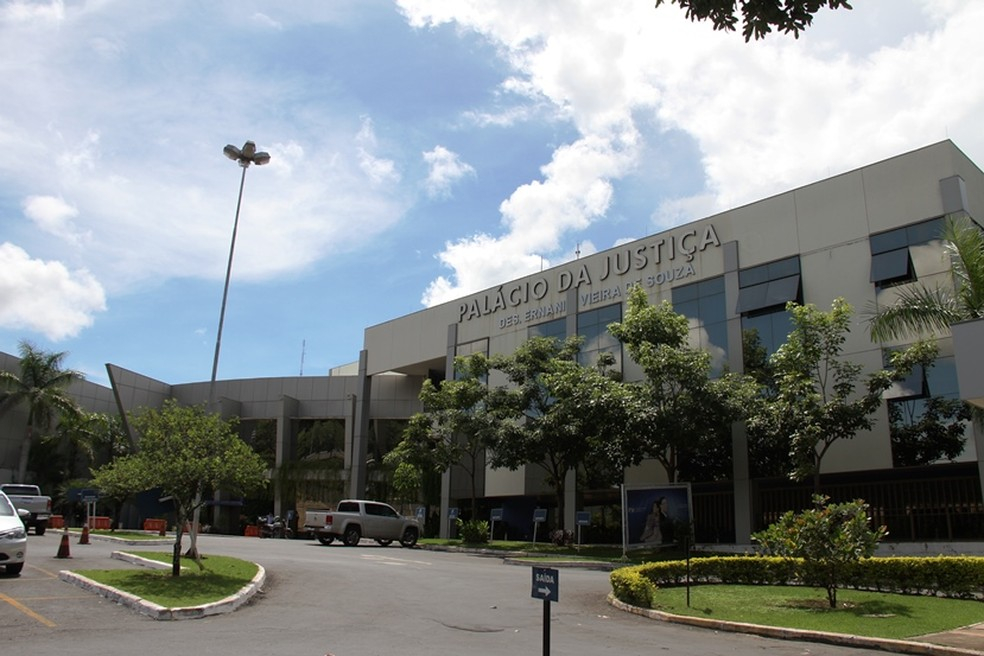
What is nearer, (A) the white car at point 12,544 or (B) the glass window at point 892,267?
(A) the white car at point 12,544

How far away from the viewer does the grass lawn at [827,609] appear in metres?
12.0

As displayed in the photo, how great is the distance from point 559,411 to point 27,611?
21.0m

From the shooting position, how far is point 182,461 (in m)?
14.8

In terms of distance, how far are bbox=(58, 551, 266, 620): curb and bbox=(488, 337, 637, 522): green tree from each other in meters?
14.8

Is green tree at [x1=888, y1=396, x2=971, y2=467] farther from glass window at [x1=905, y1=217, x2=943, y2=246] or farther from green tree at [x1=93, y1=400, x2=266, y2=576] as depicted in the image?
green tree at [x1=93, y1=400, x2=266, y2=576]

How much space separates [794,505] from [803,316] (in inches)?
295

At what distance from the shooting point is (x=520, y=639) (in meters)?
10.7

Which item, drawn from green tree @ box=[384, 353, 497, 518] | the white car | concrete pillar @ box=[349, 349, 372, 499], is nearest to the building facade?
green tree @ box=[384, 353, 497, 518]

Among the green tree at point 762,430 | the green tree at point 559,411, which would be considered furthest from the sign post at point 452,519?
the green tree at point 762,430

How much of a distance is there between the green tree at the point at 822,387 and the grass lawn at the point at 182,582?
53.2 ft

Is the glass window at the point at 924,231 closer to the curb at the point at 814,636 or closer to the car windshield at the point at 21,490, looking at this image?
the curb at the point at 814,636

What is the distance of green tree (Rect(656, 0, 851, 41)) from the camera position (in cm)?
634

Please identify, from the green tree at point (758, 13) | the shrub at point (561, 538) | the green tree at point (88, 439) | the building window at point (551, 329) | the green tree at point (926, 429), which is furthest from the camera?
the green tree at point (88, 439)

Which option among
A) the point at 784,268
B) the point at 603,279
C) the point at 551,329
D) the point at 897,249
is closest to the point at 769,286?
the point at 784,268
